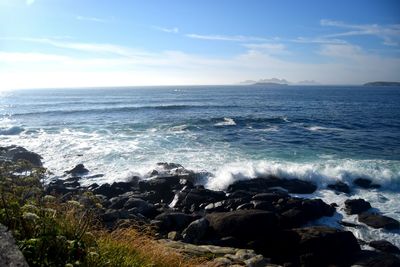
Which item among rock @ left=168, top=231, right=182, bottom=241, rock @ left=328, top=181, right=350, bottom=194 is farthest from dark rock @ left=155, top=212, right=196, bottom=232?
rock @ left=328, top=181, right=350, bottom=194

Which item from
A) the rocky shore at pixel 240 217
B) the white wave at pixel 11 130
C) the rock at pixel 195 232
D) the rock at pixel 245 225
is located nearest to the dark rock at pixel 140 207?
the rocky shore at pixel 240 217

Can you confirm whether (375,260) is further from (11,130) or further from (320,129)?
(11,130)

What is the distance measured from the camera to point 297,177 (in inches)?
837

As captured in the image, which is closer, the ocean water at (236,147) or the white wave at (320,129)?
the ocean water at (236,147)

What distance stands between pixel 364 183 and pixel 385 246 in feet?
25.6

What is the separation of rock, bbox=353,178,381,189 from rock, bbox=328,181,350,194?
0.76 meters

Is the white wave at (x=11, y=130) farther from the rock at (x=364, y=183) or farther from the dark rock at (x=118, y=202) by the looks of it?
the rock at (x=364, y=183)

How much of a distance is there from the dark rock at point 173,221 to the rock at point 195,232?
1.47m

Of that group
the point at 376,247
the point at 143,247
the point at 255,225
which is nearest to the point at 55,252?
the point at 143,247

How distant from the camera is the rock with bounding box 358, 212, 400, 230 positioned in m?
14.7

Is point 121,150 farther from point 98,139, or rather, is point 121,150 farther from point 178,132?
point 178,132

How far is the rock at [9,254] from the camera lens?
3582 millimetres

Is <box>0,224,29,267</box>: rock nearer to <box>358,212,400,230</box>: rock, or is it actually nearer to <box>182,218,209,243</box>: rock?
<box>182,218,209,243</box>: rock

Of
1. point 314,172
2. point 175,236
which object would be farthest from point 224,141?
point 175,236
